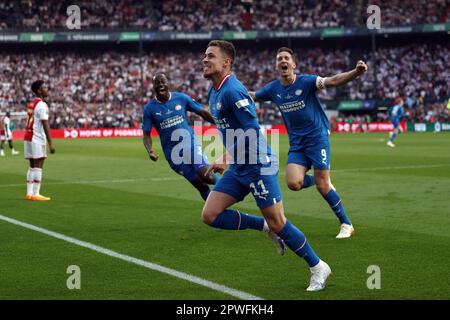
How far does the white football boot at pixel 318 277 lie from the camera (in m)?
7.09

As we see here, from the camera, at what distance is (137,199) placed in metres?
15.7

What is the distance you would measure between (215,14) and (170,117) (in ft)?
181

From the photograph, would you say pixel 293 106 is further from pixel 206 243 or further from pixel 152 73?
pixel 152 73

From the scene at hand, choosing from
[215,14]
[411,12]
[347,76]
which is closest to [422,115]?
[411,12]

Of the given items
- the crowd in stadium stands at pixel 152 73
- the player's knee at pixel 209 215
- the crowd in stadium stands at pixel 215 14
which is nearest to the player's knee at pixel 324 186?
the player's knee at pixel 209 215

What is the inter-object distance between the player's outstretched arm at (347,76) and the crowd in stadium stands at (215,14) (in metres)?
56.2

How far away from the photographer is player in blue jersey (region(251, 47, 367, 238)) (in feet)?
34.3

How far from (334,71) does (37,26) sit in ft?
81.4

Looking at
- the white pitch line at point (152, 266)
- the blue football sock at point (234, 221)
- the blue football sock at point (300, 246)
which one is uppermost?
the blue football sock at point (234, 221)

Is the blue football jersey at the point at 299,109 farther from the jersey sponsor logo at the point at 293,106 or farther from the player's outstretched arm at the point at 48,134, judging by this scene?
the player's outstretched arm at the point at 48,134

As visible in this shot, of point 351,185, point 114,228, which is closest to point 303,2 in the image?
point 351,185

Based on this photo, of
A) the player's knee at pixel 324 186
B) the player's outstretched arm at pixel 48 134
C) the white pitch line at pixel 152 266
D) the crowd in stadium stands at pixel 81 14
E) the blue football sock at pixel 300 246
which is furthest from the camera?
the crowd in stadium stands at pixel 81 14

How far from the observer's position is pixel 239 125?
7453 millimetres
